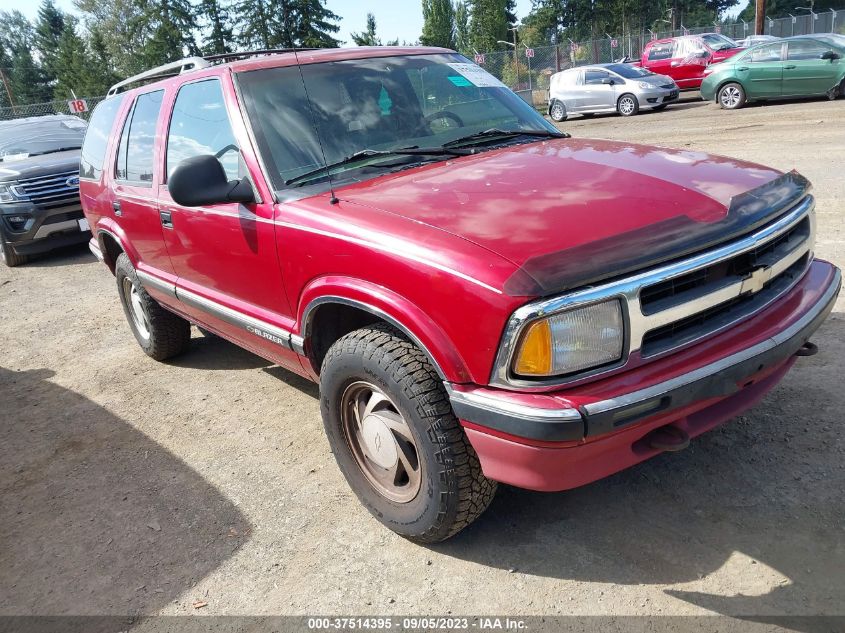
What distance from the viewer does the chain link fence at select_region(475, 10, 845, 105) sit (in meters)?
30.0

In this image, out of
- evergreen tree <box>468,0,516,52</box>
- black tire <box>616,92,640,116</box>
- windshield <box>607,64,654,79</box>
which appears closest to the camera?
black tire <box>616,92,640,116</box>

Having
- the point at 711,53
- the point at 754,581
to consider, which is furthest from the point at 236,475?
the point at 711,53

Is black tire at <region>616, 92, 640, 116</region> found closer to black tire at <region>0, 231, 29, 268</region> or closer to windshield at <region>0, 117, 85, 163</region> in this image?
windshield at <region>0, 117, 85, 163</region>

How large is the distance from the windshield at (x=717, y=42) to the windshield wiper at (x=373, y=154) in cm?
2050

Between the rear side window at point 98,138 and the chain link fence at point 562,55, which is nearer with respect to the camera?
the rear side window at point 98,138

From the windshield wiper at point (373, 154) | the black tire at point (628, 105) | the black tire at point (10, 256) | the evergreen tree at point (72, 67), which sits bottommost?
the black tire at point (10, 256)

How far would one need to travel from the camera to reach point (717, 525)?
262 centimetres

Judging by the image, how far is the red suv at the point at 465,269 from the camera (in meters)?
2.12

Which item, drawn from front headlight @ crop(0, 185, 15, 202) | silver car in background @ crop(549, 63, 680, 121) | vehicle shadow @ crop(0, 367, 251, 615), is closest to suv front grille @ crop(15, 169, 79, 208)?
front headlight @ crop(0, 185, 15, 202)

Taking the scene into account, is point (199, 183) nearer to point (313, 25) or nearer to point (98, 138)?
point (98, 138)

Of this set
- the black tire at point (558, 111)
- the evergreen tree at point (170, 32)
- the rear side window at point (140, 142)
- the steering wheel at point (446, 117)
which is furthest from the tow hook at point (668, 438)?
the evergreen tree at point (170, 32)

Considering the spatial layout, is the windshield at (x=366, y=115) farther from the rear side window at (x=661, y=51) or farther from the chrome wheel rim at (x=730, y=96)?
the rear side window at (x=661, y=51)

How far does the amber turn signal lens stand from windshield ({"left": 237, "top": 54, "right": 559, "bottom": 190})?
1.31m

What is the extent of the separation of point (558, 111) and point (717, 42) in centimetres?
544
